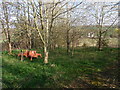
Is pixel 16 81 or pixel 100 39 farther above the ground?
pixel 100 39

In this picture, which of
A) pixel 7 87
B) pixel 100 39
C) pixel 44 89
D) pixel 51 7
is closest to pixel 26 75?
pixel 7 87

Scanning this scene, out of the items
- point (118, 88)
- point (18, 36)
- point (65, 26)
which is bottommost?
point (118, 88)

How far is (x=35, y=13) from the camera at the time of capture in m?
4.11

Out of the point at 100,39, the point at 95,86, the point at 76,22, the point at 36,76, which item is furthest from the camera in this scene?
the point at 100,39

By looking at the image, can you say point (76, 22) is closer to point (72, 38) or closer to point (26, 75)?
point (72, 38)

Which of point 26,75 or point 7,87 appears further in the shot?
point 26,75

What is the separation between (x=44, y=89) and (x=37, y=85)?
0.74 feet

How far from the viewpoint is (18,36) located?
4391 millimetres

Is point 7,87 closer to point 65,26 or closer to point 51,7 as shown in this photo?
Answer: point 51,7

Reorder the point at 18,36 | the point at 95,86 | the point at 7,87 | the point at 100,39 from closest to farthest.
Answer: the point at 7,87, the point at 95,86, the point at 18,36, the point at 100,39

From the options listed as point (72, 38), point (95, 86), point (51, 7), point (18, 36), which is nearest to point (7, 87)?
point (95, 86)

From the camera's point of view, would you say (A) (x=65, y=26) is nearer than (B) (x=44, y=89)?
No

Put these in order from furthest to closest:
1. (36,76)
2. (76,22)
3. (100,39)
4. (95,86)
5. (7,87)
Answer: (100,39) < (76,22) < (36,76) < (95,86) < (7,87)

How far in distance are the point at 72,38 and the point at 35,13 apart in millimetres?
3531
